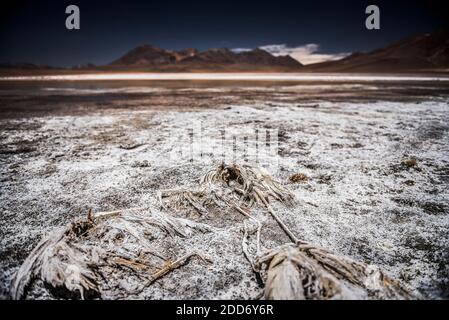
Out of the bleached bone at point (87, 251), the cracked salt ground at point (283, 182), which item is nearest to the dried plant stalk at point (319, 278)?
the cracked salt ground at point (283, 182)

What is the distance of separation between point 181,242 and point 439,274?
1.88 metres

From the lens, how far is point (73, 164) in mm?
3963

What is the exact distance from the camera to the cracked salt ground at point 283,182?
6.08ft

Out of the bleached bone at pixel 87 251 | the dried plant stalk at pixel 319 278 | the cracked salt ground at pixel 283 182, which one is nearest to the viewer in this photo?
the dried plant stalk at pixel 319 278

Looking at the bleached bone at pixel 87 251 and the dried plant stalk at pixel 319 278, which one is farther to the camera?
the bleached bone at pixel 87 251

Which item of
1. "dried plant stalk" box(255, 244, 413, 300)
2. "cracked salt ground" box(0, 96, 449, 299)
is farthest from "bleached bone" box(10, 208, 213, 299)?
"dried plant stalk" box(255, 244, 413, 300)

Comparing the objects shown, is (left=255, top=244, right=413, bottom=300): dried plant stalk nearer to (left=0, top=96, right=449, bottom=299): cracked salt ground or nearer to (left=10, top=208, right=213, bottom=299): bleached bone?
(left=0, top=96, right=449, bottom=299): cracked salt ground

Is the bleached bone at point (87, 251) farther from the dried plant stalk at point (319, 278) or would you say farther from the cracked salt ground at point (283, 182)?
the dried plant stalk at point (319, 278)

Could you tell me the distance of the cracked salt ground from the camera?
6.08ft

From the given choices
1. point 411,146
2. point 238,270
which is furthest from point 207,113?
point 238,270

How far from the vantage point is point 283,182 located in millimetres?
3297

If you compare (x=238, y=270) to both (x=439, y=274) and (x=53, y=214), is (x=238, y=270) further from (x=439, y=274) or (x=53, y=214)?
(x=53, y=214)

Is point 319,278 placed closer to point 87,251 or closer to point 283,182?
point 87,251

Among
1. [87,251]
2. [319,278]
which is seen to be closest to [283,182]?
[319,278]
